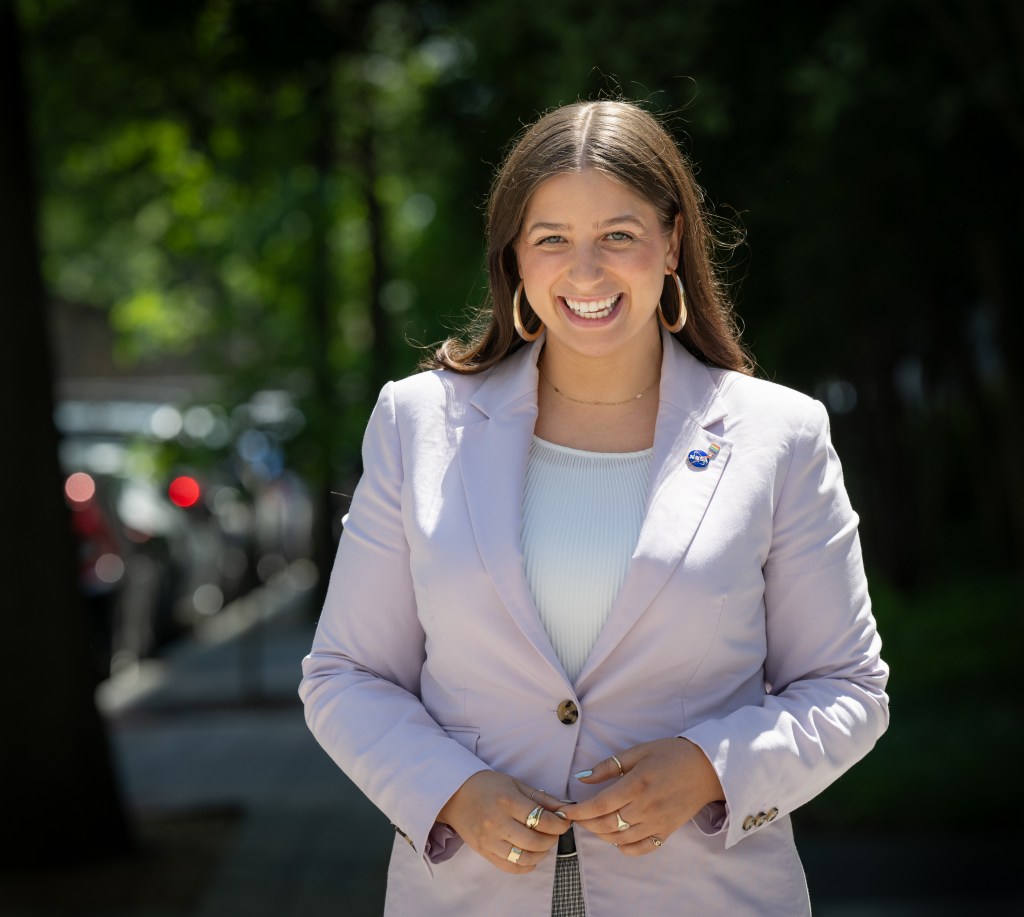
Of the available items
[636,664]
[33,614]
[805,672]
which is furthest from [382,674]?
[33,614]

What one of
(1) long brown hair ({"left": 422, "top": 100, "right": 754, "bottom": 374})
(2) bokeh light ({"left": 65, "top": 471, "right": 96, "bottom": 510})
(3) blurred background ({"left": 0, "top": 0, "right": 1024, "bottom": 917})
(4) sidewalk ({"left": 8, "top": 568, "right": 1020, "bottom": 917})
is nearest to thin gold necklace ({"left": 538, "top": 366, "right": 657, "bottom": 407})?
(1) long brown hair ({"left": 422, "top": 100, "right": 754, "bottom": 374})

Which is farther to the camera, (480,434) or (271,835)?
(271,835)

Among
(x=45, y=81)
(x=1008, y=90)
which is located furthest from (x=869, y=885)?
(x=45, y=81)

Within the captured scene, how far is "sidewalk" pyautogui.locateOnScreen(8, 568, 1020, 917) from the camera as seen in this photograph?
6.55 meters

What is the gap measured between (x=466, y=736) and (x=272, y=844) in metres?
5.25

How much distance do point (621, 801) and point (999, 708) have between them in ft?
25.5

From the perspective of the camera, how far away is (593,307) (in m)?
2.58

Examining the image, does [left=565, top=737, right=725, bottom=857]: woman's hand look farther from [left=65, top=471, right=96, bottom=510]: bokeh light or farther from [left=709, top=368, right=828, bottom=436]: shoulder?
[left=65, top=471, right=96, bottom=510]: bokeh light

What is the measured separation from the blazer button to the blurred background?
0.96m

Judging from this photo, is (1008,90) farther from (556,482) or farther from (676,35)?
(556,482)

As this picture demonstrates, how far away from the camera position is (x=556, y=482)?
2.64 m

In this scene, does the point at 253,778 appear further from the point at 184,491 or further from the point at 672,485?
the point at 672,485

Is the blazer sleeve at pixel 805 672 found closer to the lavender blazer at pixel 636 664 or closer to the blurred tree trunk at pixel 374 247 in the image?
the lavender blazer at pixel 636 664

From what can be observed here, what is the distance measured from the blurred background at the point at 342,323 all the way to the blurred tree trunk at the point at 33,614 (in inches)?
0.5
